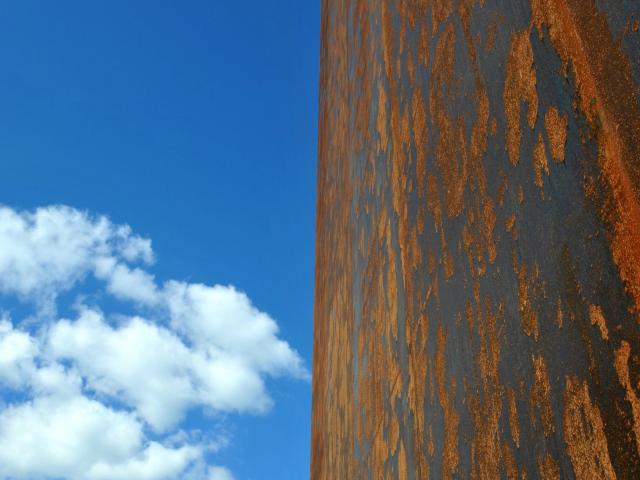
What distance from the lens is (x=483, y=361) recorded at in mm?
284

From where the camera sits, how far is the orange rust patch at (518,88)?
25 centimetres

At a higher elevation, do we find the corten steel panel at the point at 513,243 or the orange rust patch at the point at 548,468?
the corten steel panel at the point at 513,243

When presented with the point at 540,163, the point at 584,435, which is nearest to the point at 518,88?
the point at 540,163

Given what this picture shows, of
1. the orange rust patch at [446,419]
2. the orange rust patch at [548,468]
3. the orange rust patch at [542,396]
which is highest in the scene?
the orange rust patch at [446,419]

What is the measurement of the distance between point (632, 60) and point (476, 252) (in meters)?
0.13

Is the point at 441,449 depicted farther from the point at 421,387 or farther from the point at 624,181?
the point at 624,181

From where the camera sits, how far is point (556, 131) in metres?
0.23

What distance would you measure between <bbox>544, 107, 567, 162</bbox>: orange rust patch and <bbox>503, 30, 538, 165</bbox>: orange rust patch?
0.04ft

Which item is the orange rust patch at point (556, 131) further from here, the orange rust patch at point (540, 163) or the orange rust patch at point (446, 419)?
the orange rust patch at point (446, 419)

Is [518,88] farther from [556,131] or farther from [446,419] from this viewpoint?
[446,419]

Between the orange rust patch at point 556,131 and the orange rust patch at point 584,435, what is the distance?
3.2 inches

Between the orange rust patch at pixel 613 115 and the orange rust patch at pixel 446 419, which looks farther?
the orange rust patch at pixel 446 419

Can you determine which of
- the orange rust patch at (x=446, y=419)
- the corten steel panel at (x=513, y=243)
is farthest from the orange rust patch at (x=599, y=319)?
the orange rust patch at (x=446, y=419)

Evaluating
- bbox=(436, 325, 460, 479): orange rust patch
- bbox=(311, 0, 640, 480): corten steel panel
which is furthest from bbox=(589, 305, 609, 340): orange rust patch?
bbox=(436, 325, 460, 479): orange rust patch
